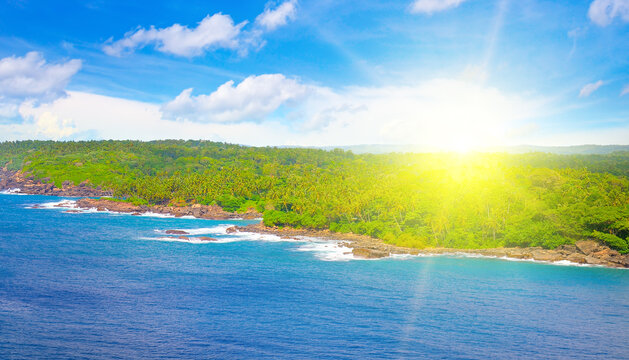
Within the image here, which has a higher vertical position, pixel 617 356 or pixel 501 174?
pixel 501 174

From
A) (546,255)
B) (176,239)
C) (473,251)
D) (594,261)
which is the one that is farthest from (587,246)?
(176,239)

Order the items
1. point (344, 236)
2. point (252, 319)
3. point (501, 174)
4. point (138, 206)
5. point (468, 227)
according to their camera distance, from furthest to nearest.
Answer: point (138, 206), point (501, 174), point (344, 236), point (468, 227), point (252, 319)

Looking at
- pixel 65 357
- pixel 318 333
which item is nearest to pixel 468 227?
pixel 318 333

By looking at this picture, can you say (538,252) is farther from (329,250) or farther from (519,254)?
(329,250)

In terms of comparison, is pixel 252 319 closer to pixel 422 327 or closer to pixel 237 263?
pixel 422 327

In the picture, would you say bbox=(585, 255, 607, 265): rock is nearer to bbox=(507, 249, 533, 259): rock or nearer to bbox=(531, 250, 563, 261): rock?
bbox=(531, 250, 563, 261): rock

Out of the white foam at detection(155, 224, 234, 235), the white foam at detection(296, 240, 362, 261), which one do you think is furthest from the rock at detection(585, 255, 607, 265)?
the white foam at detection(155, 224, 234, 235)
